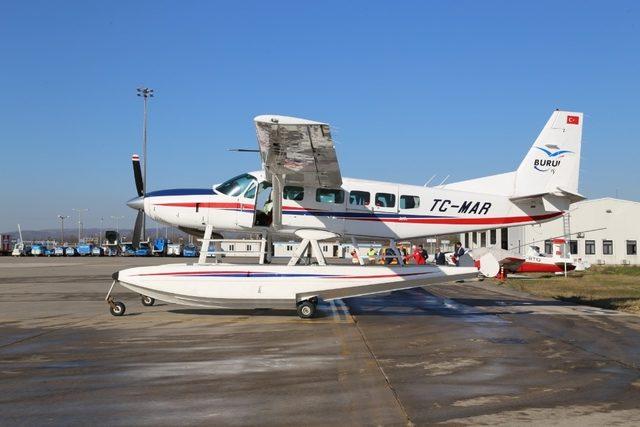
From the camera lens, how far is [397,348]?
31.4 feet

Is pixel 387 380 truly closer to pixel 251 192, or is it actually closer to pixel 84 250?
pixel 251 192

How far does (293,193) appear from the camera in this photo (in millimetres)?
14859

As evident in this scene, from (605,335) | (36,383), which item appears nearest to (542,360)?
(605,335)

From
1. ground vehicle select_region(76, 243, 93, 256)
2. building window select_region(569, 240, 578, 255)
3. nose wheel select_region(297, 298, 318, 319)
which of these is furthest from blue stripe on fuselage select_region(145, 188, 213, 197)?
ground vehicle select_region(76, 243, 93, 256)

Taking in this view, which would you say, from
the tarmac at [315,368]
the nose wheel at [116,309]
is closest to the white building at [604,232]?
the tarmac at [315,368]

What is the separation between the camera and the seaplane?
13.1 meters

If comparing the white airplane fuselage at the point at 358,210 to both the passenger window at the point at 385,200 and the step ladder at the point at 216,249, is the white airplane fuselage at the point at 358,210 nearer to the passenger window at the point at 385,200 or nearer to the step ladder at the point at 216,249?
the passenger window at the point at 385,200

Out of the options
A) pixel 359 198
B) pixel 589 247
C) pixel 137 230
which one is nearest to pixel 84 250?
pixel 589 247

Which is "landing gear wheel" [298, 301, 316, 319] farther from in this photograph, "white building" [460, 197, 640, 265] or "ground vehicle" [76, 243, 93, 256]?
"ground vehicle" [76, 243, 93, 256]

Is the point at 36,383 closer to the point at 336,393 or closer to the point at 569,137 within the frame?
the point at 336,393

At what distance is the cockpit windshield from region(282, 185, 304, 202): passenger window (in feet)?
2.96

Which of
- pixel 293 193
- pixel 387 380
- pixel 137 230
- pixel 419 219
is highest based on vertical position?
pixel 293 193

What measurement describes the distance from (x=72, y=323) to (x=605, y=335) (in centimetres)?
Result: 1092

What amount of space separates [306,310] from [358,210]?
317 cm
